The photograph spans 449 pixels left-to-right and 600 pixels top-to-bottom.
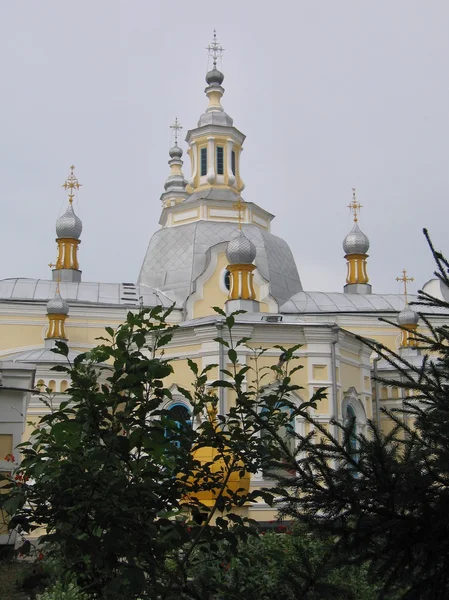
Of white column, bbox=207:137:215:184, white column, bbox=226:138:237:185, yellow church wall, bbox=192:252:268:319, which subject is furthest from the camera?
white column, bbox=226:138:237:185

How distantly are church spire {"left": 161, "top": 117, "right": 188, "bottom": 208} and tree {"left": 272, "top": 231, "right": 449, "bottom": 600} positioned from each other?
122 feet

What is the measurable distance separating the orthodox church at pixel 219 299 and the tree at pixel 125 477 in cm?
1326

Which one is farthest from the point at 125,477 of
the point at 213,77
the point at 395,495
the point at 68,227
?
the point at 213,77

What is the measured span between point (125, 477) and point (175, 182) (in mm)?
39991

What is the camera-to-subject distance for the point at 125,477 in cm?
360

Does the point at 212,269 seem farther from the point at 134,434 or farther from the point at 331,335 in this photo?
the point at 134,434

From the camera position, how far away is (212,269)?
22672 millimetres

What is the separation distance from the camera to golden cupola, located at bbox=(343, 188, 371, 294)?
27625 millimetres

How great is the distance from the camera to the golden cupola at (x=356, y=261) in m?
27.6

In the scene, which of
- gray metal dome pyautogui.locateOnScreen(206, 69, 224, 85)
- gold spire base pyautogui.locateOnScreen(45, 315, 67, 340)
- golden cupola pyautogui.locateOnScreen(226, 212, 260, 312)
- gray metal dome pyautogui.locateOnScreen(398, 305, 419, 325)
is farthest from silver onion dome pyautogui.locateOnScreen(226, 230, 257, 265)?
gray metal dome pyautogui.locateOnScreen(206, 69, 224, 85)

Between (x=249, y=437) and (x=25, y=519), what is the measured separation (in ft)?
3.51

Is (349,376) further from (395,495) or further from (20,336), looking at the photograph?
(395,495)

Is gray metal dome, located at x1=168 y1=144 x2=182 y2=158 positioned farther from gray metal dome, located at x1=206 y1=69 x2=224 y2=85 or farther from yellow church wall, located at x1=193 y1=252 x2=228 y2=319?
yellow church wall, located at x1=193 y1=252 x2=228 y2=319

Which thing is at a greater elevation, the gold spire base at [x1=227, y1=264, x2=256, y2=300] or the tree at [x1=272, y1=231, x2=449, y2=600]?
the gold spire base at [x1=227, y1=264, x2=256, y2=300]
